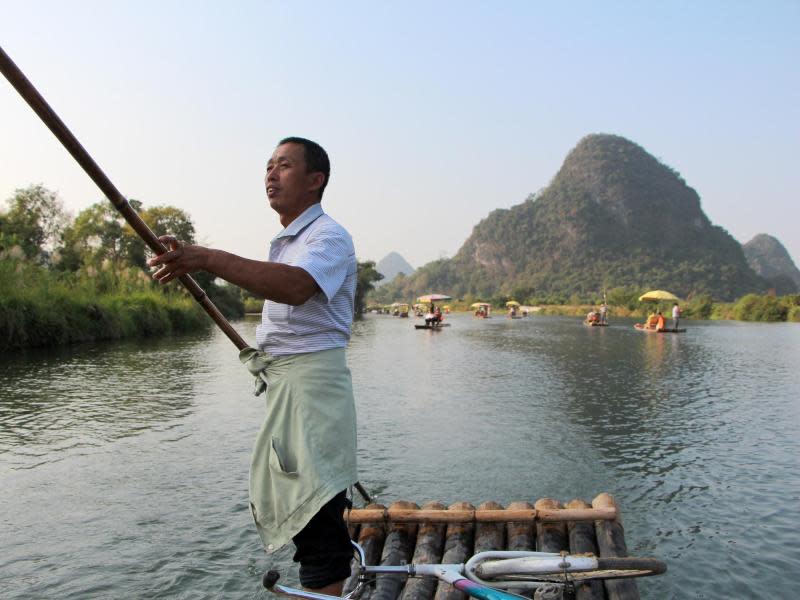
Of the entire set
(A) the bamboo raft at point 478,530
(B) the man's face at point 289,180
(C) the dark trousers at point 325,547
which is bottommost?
(A) the bamboo raft at point 478,530

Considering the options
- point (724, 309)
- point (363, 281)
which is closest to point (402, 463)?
point (724, 309)

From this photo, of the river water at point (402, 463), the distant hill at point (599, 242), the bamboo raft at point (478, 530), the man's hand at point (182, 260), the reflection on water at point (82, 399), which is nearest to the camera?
the man's hand at point (182, 260)

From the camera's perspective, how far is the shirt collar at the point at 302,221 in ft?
7.62

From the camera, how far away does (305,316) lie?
2225mm

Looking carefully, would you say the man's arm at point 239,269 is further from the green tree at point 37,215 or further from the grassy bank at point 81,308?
the green tree at point 37,215

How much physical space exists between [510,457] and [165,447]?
14.9 ft

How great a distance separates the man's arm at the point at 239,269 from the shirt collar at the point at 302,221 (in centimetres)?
34

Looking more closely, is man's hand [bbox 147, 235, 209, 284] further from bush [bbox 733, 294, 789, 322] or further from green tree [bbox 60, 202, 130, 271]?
bush [bbox 733, 294, 789, 322]

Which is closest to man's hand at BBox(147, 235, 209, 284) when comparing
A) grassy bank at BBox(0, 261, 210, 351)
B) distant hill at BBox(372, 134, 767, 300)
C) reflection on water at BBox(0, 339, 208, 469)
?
reflection on water at BBox(0, 339, 208, 469)

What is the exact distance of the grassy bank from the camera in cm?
1789

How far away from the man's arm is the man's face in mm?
459

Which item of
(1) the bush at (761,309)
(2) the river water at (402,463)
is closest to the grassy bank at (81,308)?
(2) the river water at (402,463)

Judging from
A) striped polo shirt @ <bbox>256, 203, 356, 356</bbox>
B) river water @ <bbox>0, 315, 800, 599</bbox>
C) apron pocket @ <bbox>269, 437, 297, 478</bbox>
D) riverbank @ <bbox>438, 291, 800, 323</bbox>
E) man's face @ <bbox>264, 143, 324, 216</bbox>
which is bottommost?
river water @ <bbox>0, 315, 800, 599</bbox>

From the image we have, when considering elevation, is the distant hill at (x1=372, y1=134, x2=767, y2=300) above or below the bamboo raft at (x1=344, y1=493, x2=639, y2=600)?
above
